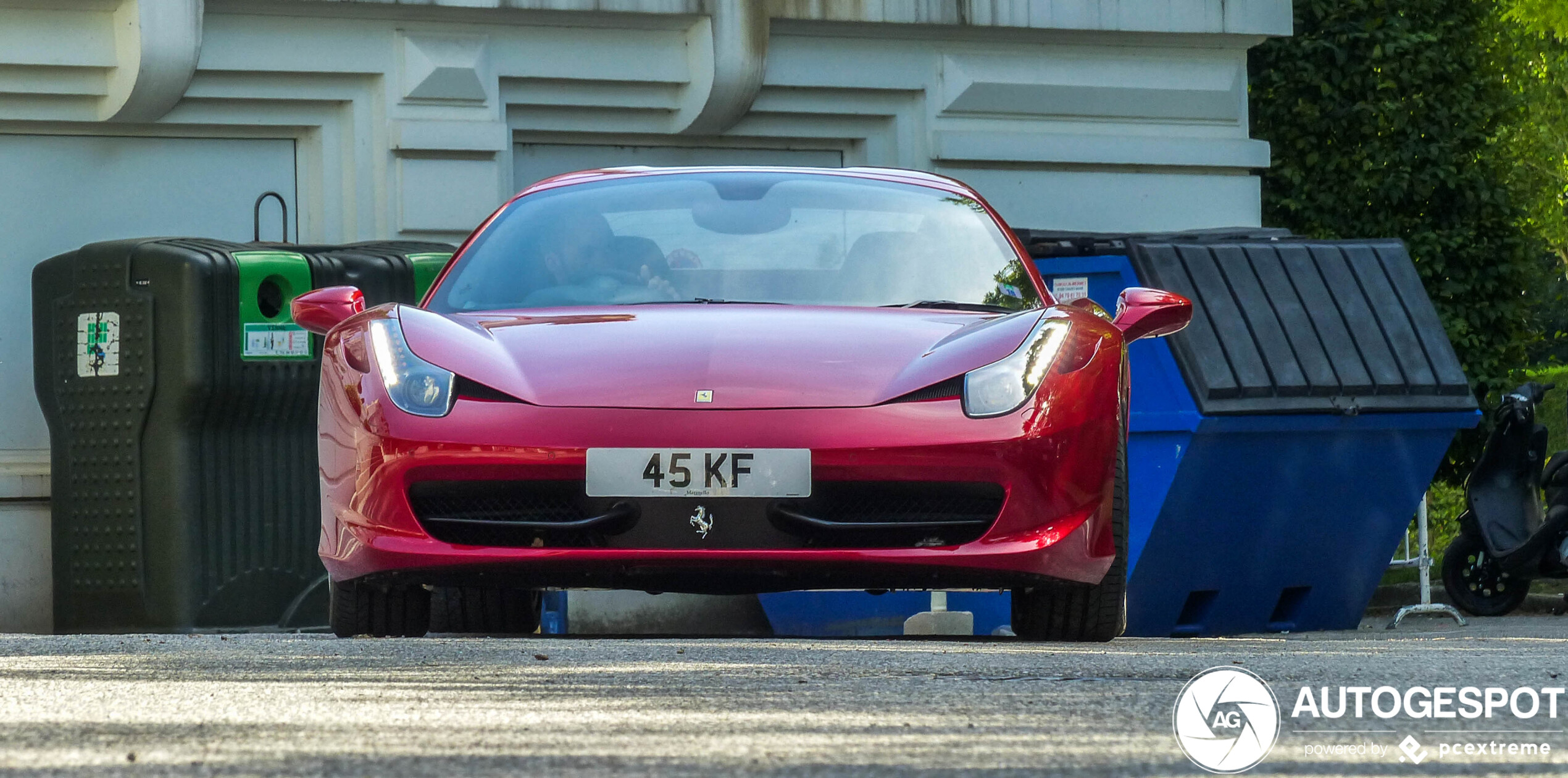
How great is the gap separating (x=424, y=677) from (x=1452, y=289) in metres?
14.5

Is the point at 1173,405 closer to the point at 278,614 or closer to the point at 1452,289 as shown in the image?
the point at 278,614

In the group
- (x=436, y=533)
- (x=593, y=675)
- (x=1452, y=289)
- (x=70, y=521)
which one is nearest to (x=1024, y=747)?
(x=593, y=675)

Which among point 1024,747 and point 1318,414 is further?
point 1318,414

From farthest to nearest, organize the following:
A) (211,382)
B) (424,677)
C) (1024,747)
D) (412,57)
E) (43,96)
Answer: (412,57) → (43,96) → (211,382) → (424,677) → (1024,747)

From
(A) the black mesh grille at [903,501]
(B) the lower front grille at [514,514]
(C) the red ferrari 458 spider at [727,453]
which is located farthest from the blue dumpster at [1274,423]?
(B) the lower front grille at [514,514]

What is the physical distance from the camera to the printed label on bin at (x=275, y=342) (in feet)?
28.2

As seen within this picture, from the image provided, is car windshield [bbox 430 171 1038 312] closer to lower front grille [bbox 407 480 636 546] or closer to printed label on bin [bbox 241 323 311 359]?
lower front grille [bbox 407 480 636 546]

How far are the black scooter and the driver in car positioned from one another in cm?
753

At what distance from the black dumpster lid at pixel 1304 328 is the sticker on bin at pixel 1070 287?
271mm

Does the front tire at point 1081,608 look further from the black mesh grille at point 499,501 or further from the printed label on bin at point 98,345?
the printed label on bin at point 98,345

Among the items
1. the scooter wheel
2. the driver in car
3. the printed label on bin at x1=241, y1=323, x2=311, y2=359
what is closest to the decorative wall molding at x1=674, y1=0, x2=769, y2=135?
the printed label on bin at x1=241, y1=323, x2=311, y2=359

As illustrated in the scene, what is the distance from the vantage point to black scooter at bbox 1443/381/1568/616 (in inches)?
470

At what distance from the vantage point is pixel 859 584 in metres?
4.93

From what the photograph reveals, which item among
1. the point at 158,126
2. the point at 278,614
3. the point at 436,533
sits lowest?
the point at 278,614
